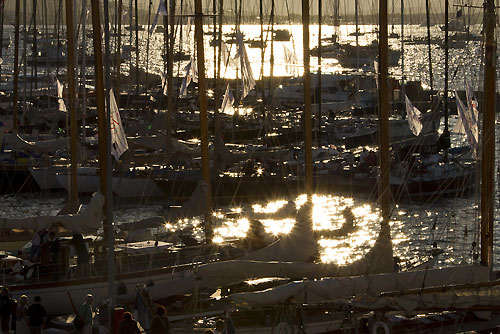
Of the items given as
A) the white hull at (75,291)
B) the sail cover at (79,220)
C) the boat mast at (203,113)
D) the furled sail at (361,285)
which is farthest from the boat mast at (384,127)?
the sail cover at (79,220)

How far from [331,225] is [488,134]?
69.0 feet

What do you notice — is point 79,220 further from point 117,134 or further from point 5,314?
point 5,314

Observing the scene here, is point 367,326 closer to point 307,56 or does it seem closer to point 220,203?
point 307,56

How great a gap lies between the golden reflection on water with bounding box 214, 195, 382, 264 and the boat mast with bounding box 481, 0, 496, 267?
27.5 ft

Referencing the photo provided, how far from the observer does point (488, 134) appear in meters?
25.7

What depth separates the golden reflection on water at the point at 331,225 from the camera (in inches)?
1476

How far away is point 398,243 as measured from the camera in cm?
4325

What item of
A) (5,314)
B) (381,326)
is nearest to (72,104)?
(5,314)

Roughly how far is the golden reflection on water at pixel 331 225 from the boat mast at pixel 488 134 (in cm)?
838

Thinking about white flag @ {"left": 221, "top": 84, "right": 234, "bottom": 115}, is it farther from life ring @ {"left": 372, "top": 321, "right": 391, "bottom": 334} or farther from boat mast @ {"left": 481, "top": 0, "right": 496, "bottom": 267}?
life ring @ {"left": 372, "top": 321, "right": 391, "bottom": 334}

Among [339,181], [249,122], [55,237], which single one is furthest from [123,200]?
[55,237]

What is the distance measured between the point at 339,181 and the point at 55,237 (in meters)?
27.8

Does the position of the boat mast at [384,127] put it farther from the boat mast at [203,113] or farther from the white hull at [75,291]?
the white hull at [75,291]

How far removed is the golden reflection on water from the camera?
37.5m
